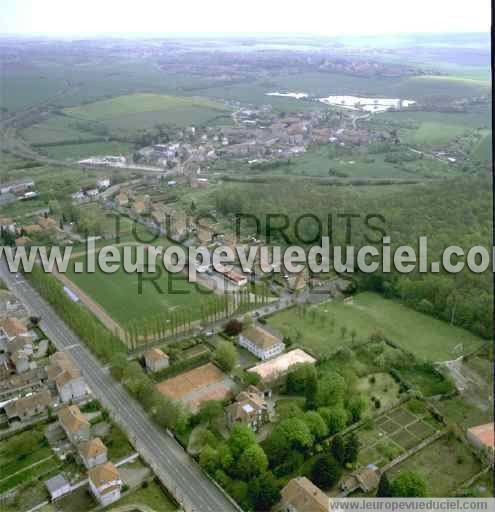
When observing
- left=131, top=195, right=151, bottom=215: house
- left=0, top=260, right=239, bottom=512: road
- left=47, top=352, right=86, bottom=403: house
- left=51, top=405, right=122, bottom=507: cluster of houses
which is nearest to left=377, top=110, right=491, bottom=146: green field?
left=131, top=195, right=151, bottom=215: house

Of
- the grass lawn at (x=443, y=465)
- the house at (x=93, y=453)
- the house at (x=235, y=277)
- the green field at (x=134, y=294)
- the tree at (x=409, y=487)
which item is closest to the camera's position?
the tree at (x=409, y=487)

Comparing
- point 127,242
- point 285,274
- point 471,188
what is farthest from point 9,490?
point 471,188

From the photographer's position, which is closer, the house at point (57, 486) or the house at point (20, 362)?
the house at point (57, 486)

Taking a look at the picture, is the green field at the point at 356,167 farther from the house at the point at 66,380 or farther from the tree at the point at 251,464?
the tree at the point at 251,464

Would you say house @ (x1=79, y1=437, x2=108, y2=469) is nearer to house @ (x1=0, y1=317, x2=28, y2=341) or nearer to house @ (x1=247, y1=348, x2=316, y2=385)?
house @ (x1=247, y1=348, x2=316, y2=385)

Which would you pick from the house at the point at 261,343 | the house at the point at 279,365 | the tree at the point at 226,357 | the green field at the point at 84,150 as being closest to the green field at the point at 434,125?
the green field at the point at 84,150

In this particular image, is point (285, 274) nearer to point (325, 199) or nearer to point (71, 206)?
Answer: point (325, 199)
